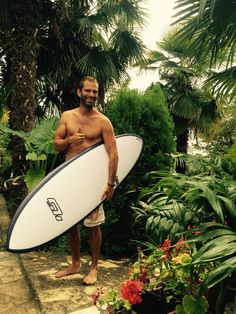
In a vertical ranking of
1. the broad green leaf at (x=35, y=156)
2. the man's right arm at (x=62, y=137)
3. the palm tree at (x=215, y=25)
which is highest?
the palm tree at (x=215, y=25)

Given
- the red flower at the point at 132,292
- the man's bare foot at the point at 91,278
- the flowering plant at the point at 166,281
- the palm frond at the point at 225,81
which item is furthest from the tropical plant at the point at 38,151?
the red flower at the point at 132,292

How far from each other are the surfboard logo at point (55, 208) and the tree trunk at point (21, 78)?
10.1 feet

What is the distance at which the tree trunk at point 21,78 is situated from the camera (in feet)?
18.6

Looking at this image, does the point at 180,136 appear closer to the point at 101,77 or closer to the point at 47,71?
the point at 101,77

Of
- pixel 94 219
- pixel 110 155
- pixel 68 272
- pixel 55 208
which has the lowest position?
pixel 68 272

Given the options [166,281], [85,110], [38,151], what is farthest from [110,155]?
[38,151]

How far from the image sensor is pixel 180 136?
1067 cm

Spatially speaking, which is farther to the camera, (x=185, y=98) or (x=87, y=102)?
(x=185, y=98)

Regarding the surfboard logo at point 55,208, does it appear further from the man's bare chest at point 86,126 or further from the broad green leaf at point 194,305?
the broad green leaf at point 194,305

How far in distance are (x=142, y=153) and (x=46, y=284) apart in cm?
180

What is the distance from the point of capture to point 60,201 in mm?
2736

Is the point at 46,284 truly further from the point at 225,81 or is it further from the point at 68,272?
the point at 225,81

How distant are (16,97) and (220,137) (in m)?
13.0

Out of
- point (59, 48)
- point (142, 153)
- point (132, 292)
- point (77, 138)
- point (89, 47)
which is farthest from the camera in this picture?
point (89, 47)
